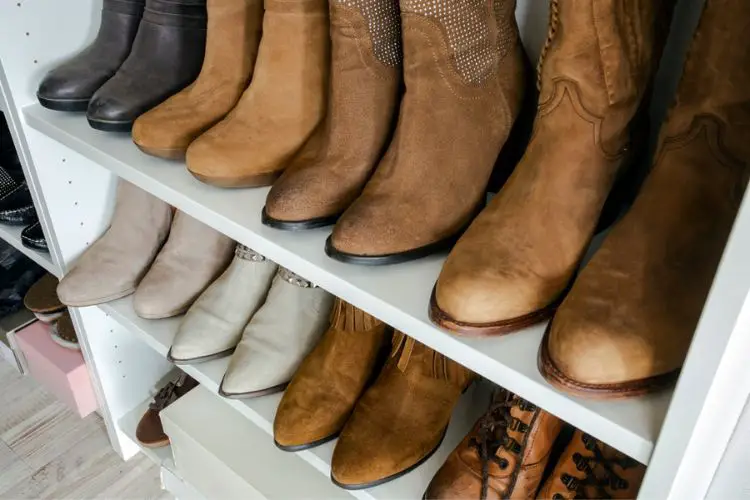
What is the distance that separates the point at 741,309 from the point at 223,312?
0.69 m

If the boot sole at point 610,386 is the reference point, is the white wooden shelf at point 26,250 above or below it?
below

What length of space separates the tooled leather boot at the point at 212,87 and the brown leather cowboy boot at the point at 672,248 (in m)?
0.49

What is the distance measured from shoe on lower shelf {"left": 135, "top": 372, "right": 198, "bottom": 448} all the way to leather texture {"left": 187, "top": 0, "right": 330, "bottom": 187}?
63cm

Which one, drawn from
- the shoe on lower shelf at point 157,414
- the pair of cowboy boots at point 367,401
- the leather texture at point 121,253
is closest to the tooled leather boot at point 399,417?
the pair of cowboy boots at point 367,401

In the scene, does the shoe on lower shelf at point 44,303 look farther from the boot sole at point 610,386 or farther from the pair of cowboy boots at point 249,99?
the boot sole at point 610,386

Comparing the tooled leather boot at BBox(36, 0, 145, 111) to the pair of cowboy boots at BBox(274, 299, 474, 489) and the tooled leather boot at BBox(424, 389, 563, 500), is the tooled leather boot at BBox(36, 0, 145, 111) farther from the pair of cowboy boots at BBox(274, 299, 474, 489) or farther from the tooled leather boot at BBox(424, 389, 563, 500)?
the tooled leather boot at BBox(424, 389, 563, 500)

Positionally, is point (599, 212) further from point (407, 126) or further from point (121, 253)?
point (121, 253)

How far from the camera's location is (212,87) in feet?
2.72

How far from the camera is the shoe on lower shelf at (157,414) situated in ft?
4.00

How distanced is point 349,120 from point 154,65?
34 cm

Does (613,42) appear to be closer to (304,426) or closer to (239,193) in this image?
(239,193)

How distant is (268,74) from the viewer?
0.75 m

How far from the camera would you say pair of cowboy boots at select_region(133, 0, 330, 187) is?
0.72 m

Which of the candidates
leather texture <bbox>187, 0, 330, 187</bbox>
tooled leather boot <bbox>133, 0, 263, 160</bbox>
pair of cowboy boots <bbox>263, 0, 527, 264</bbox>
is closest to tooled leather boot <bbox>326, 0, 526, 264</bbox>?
pair of cowboy boots <bbox>263, 0, 527, 264</bbox>
